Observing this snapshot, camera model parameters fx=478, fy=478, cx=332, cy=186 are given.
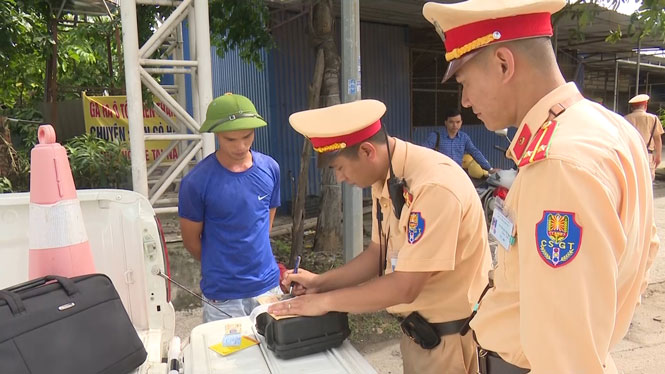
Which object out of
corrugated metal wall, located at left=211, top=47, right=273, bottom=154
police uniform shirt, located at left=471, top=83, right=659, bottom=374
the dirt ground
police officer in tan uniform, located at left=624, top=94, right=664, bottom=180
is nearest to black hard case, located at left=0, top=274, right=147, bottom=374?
police uniform shirt, located at left=471, top=83, right=659, bottom=374

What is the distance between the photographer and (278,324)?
61.0 inches

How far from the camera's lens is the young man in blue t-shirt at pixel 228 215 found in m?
2.52

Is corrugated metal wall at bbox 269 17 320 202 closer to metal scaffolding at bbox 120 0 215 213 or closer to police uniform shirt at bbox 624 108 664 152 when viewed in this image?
metal scaffolding at bbox 120 0 215 213

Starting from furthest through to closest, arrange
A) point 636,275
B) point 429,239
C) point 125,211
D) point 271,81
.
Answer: point 271,81, point 125,211, point 429,239, point 636,275

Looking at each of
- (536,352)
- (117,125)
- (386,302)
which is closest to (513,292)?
(536,352)

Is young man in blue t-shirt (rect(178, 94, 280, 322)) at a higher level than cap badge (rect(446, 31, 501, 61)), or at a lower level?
lower

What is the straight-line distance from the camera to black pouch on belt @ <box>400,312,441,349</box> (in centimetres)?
170

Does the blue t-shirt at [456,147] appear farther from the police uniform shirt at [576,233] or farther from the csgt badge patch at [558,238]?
the csgt badge patch at [558,238]

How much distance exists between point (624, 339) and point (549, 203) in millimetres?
3666

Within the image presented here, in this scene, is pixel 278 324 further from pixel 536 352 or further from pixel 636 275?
pixel 636 275

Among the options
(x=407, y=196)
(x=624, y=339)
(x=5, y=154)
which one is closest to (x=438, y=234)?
(x=407, y=196)

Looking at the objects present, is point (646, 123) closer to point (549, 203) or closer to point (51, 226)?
point (549, 203)

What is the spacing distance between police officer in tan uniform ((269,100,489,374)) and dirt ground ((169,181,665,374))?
1791mm

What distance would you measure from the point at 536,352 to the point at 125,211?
1622mm
